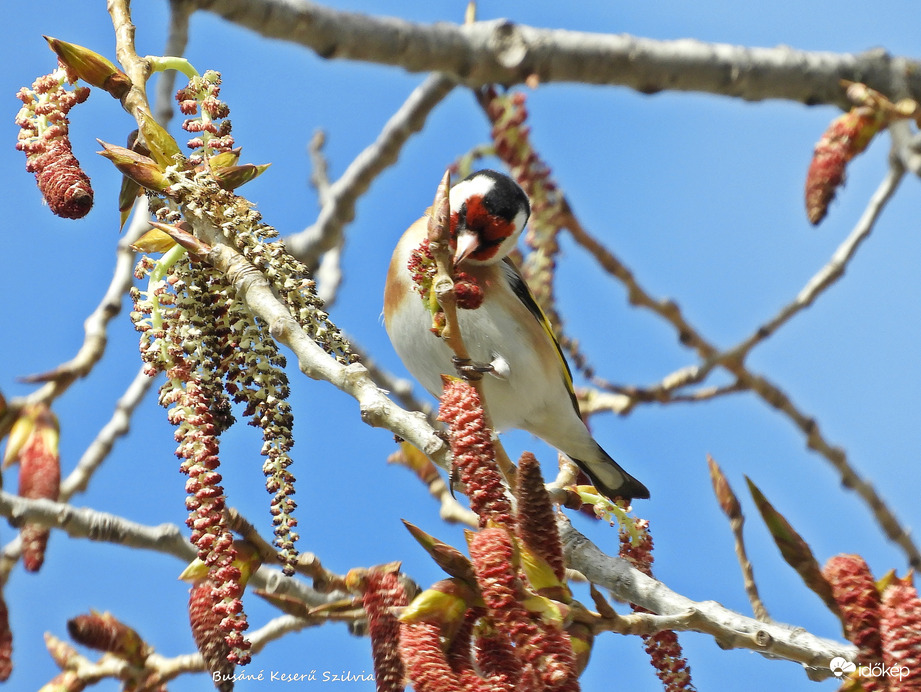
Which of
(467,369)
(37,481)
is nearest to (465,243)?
(467,369)

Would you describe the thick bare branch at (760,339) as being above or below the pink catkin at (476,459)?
above

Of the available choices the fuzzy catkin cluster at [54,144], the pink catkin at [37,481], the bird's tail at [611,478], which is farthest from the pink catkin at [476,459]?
the bird's tail at [611,478]

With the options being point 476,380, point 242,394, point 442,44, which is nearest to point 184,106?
point 242,394

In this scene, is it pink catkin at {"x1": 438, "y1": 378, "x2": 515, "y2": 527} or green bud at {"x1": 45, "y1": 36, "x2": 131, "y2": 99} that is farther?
green bud at {"x1": 45, "y1": 36, "x2": 131, "y2": 99}

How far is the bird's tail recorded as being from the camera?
3.12 meters

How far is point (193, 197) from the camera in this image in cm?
135

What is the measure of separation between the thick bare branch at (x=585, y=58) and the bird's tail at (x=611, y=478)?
117cm

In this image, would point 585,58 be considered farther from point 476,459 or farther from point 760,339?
point 476,459

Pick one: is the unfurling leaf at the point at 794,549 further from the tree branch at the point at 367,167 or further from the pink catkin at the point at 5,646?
the tree branch at the point at 367,167

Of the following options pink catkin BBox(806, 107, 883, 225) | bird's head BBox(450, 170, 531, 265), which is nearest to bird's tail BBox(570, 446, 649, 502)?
bird's head BBox(450, 170, 531, 265)

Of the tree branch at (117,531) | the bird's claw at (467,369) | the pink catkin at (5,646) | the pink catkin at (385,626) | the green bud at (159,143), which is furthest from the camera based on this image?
the tree branch at (117,531)

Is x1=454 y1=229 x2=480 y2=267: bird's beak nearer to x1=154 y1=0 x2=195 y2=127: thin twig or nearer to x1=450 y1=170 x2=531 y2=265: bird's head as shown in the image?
x1=450 y1=170 x2=531 y2=265: bird's head

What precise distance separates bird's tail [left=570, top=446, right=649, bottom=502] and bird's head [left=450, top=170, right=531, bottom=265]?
81 cm

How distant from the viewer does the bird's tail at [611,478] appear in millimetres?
3125
